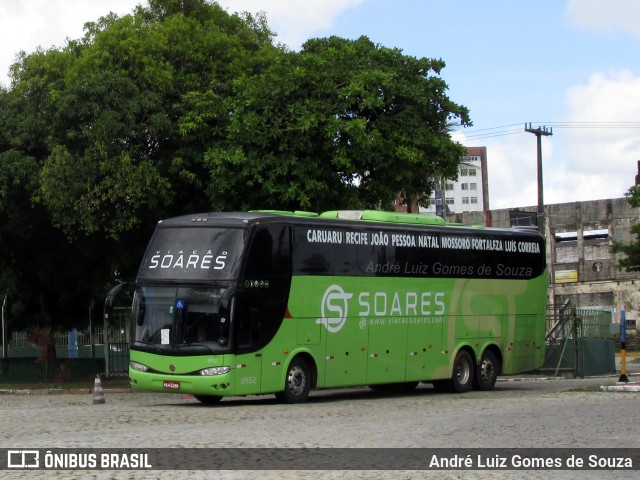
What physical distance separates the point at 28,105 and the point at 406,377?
581 inches

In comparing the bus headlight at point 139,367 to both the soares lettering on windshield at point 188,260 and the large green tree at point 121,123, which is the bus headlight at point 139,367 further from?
the large green tree at point 121,123

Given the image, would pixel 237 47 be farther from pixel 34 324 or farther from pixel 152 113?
pixel 34 324

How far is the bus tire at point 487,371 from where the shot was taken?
27.5m

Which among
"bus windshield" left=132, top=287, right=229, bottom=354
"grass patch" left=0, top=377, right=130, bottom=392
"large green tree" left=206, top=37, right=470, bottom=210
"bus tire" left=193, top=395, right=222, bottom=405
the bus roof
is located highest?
"large green tree" left=206, top=37, right=470, bottom=210

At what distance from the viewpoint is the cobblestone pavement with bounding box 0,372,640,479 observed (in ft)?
45.0

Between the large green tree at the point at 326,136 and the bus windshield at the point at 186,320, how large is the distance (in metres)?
7.44

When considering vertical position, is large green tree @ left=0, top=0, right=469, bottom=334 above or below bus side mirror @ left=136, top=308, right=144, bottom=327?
above

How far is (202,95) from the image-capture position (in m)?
30.7

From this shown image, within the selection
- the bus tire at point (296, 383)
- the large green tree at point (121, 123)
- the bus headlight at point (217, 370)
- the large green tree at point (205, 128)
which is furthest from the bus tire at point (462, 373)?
the large green tree at point (121, 123)

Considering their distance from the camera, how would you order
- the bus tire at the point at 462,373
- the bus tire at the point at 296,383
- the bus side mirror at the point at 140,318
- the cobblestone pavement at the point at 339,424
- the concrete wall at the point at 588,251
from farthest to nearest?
the concrete wall at the point at 588,251
the bus tire at the point at 462,373
the bus tire at the point at 296,383
the bus side mirror at the point at 140,318
the cobblestone pavement at the point at 339,424

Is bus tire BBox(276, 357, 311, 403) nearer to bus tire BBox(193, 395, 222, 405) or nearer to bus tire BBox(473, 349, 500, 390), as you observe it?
bus tire BBox(193, 395, 222, 405)

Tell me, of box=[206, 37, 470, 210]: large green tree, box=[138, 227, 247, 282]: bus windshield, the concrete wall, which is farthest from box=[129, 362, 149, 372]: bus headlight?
the concrete wall

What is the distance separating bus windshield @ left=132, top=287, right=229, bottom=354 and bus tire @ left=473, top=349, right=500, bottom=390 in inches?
331

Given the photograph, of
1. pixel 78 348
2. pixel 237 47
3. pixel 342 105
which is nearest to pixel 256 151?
pixel 342 105
